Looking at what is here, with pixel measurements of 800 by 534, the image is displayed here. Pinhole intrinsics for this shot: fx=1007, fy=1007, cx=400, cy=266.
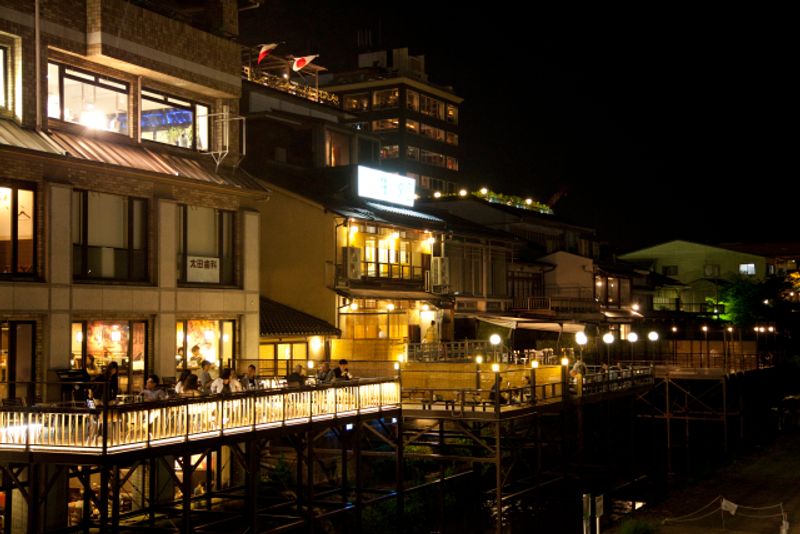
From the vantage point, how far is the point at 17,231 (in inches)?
950

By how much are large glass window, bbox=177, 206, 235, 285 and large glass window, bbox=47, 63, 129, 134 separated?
10.8 feet

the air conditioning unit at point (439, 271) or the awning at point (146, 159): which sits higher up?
the awning at point (146, 159)

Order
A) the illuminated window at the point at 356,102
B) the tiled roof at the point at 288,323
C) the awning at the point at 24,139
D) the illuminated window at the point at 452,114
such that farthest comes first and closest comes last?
the illuminated window at the point at 452,114, the illuminated window at the point at 356,102, the tiled roof at the point at 288,323, the awning at the point at 24,139

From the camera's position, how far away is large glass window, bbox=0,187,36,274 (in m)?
23.8

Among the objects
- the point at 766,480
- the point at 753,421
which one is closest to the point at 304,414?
the point at 766,480

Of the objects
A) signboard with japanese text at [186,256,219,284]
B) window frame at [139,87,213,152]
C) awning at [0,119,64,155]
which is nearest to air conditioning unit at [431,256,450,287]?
signboard with japanese text at [186,256,219,284]

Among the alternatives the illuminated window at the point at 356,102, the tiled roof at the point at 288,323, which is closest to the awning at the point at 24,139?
the tiled roof at the point at 288,323

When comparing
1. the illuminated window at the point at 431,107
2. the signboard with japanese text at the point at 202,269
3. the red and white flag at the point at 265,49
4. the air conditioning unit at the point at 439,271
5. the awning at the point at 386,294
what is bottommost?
the awning at the point at 386,294

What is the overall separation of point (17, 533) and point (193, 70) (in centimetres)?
1406

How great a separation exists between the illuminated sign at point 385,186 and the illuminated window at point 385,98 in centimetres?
4711

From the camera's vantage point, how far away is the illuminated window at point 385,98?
94.8 m

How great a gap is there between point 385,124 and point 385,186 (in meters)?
49.3

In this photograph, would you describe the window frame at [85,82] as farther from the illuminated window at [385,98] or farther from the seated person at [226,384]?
the illuminated window at [385,98]

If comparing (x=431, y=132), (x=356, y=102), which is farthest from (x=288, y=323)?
(x=431, y=132)
